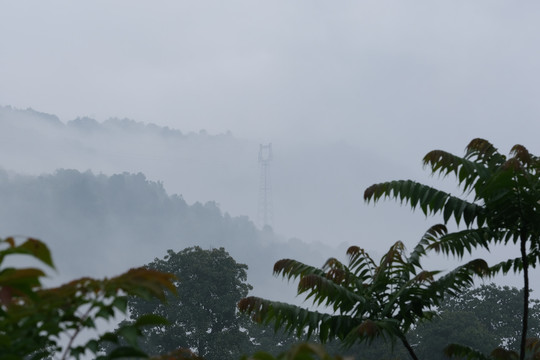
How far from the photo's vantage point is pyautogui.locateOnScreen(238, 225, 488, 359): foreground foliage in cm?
823

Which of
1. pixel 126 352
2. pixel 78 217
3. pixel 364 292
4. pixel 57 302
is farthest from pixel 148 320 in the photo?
pixel 78 217

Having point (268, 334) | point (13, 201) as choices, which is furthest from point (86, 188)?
point (268, 334)

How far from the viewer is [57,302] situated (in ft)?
7.28

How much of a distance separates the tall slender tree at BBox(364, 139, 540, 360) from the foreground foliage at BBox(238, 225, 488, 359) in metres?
0.44

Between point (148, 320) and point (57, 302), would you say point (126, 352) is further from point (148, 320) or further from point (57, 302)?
point (148, 320)

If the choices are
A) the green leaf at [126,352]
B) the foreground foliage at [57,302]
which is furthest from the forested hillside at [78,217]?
the green leaf at [126,352]

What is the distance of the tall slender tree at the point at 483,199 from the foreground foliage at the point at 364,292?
1.44 feet

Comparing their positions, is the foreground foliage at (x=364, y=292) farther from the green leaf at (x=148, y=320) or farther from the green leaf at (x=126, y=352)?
the green leaf at (x=126, y=352)

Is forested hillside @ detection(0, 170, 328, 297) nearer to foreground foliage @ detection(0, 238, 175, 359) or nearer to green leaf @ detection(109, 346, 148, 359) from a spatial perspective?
foreground foliage @ detection(0, 238, 175, 359)

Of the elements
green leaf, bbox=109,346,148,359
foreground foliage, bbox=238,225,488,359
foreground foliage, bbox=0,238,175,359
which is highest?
foreground foliage, bbox=238,225,488,359

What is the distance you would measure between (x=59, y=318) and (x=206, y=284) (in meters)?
44.3

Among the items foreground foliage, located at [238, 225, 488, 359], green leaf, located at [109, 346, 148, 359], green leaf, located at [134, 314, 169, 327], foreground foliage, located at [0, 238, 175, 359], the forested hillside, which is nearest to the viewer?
foreground foliage, located at [0, 238, 175, 359]

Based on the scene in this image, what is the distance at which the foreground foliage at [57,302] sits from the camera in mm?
2066

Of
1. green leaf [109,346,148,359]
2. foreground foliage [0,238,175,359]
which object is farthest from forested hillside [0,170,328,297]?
green leaf [109,346,148,359]
